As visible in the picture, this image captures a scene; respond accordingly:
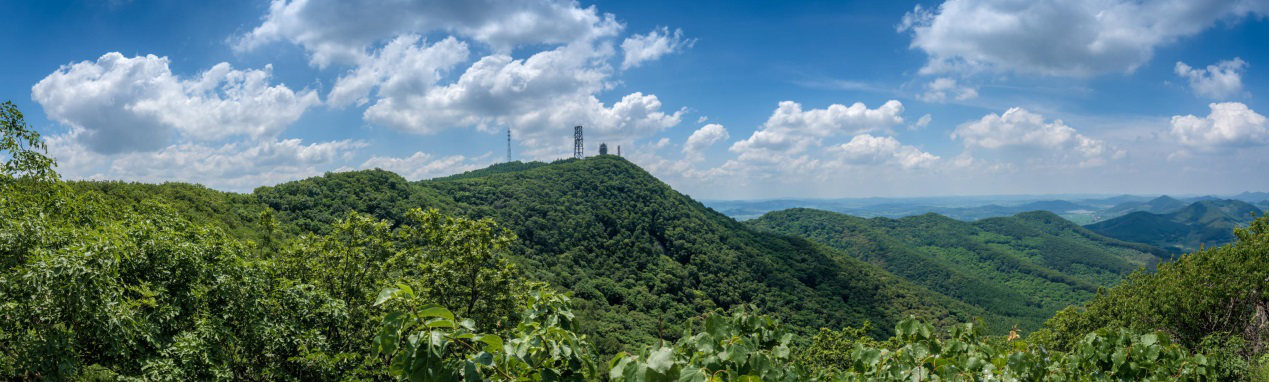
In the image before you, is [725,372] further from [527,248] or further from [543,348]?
[527,248]

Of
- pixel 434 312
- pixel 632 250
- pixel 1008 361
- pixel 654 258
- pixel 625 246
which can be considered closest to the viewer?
pixel 434 312

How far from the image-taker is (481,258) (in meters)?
14.2

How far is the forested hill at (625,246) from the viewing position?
202 ft

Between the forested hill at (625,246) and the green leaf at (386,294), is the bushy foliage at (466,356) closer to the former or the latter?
the green leaf at (386,294)

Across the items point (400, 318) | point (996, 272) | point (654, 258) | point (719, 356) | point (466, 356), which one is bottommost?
point (996, 272)

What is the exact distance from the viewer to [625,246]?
95.7 metres

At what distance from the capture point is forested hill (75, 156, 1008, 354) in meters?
61.4

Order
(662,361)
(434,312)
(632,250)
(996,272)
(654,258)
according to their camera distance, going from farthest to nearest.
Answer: (996,272) → (654,258) → (632,250) → (662,361) → (434,312)

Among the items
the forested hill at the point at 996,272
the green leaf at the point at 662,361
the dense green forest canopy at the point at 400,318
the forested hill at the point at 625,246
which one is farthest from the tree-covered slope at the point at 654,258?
the green leaf at the point at 662,361

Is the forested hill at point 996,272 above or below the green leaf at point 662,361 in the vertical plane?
below

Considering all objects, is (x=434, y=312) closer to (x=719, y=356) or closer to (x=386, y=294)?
(x=386, y=294)

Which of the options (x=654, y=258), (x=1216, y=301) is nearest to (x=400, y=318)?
(x=1216, y=301)

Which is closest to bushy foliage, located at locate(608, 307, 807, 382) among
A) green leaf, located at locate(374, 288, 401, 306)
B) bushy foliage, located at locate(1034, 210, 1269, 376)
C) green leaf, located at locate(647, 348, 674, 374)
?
green leaf, located at locate(647, 348, 674, 374)

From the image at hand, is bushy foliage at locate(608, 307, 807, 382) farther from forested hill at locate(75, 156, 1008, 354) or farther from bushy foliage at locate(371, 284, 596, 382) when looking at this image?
forested hill at locate(75, 156, 1008, 354)
